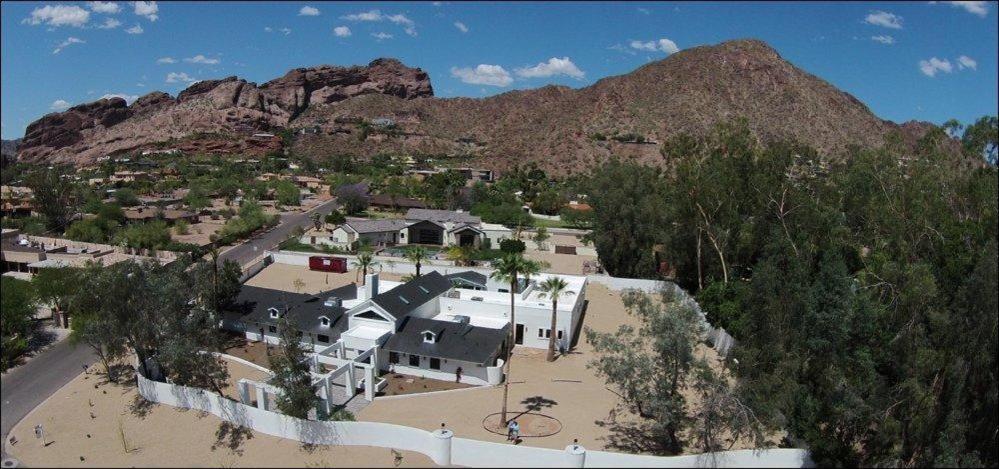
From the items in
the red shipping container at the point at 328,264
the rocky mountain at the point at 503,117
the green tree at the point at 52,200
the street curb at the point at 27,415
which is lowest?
the street curb at the point at 27,415

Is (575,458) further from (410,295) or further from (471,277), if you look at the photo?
(471,277)

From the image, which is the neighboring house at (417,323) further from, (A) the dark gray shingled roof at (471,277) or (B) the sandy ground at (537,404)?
(A) the dark gray shingled roof at (471,277)

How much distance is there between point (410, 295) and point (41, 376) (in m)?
16.0

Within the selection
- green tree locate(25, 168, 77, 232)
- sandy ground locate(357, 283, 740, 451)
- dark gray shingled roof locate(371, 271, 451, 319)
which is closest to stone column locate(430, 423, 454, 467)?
sandy ground locate(357, 283, 740, 451)

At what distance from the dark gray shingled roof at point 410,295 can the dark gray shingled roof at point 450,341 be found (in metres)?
0.76

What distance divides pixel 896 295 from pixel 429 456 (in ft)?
59.4

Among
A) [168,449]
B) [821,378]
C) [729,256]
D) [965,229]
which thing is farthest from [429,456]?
[729,256]

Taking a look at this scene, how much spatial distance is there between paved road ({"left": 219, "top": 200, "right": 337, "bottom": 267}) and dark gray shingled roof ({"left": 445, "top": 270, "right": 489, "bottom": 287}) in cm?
1869

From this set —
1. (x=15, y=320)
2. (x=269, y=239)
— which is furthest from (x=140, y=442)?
(x=269, y=239)

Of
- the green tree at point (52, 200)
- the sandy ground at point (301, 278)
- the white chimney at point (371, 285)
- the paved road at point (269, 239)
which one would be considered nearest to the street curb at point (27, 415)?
the white chimney at point (371, 285)

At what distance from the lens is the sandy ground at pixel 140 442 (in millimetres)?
17891

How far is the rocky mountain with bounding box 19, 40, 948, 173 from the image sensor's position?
383ft

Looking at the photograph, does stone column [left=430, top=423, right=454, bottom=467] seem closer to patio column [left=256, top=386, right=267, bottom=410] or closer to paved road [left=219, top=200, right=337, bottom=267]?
patio column [left=256, top=386, right=267, bottom=410]

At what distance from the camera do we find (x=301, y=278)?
4494 cm
